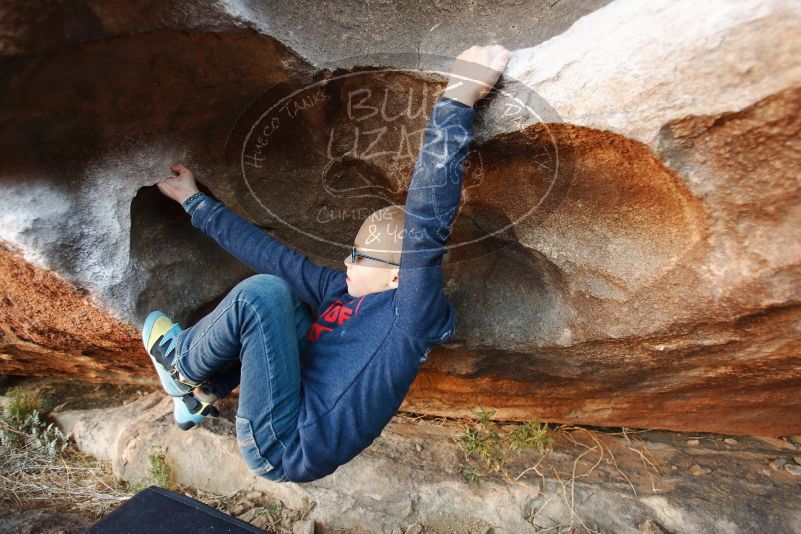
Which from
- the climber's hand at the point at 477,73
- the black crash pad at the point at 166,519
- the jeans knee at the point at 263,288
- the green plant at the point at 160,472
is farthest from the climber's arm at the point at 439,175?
the green plant at the point at 160,472

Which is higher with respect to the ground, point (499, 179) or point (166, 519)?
point (499, 179)

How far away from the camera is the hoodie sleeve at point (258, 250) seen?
4.43ft

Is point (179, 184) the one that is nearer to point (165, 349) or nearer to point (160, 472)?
point (165, 349)

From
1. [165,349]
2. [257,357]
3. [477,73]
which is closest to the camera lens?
[477,73]

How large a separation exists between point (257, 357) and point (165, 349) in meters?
0.27

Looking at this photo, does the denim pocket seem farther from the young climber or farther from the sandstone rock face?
the sandstone rock face

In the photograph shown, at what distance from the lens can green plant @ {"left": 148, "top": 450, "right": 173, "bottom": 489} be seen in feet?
5.79

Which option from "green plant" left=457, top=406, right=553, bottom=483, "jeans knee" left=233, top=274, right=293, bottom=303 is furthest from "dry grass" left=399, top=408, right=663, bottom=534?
"jeans knee" left=233, top=274, right=293, bottom=303

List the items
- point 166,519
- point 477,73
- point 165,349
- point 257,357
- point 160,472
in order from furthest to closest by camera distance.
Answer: point 160,472
point 166,519
point 165,349
point 257,357
point 477,73

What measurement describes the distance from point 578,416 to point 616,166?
1029 mm

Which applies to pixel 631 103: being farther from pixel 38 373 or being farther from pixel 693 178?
pixel 38 373

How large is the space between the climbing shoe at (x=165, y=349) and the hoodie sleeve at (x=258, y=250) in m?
0.24

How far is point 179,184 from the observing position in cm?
133

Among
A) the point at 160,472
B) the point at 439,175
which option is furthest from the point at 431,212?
the point at 160,472
